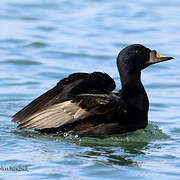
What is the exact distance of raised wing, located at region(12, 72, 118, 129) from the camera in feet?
Answer: 27.3

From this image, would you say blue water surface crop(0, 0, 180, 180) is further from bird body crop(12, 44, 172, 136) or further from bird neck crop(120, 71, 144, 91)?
bird neck crop(120, 71, 144, 91)

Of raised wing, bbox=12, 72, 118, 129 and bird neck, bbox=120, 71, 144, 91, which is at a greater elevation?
bird neck, bbox=120, 71, 144, 91

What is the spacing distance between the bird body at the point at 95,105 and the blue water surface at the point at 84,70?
171mm

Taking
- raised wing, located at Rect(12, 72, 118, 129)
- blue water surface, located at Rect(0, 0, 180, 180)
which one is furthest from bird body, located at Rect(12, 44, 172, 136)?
blue water surface, located at Rect(0, 0, 180, 180)

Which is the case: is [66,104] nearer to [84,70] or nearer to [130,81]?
[130,81]

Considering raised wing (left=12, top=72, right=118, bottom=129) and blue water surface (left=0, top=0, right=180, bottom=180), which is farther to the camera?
raised wing (left=12, top=72, right=118, bottom=129)

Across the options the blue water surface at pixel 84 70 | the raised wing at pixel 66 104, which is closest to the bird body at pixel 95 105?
the raised wing at pixel 66 104

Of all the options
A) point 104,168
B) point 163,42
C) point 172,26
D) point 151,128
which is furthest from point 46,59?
point 104,168

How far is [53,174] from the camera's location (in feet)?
23.3

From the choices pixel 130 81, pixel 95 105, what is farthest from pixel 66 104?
pixel 130 81

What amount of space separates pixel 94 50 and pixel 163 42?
5.85ft

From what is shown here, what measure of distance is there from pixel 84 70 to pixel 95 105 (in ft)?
16.9

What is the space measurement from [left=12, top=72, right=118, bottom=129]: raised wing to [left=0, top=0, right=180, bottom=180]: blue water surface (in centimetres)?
24

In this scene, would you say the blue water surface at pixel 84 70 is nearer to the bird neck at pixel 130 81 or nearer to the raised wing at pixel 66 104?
the raised wing at pixel 66 104
